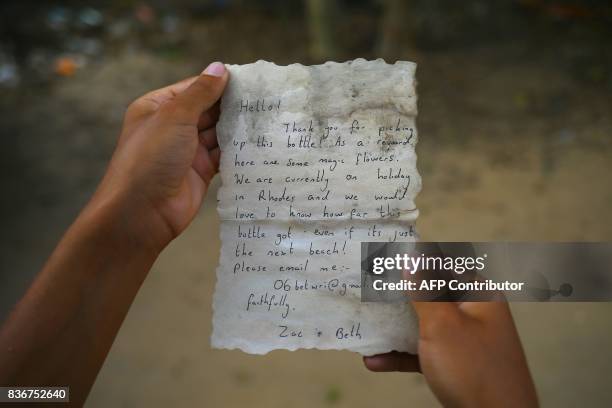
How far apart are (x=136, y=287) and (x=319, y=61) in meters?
3.26

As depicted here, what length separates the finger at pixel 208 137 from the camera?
1332mm

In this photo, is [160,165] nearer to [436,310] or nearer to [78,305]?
[78,305]

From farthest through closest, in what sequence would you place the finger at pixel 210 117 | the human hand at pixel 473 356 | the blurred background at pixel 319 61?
1. the blurred background at pixel 319 61
2. the finger at pixel 210 117
3. the human hand at pixel 473 356

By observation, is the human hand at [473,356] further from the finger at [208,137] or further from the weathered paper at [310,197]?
the finger at [208,137]

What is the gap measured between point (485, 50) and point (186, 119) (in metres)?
3.62

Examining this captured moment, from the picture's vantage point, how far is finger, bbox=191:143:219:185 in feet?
4.38

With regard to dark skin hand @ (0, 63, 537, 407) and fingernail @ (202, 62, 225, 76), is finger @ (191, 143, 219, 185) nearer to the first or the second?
dark skin hand @ (0, 63, 537, 407)

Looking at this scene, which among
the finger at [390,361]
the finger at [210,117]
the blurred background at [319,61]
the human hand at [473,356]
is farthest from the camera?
the blurred background at [319,61]

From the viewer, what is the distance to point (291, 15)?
4988mm

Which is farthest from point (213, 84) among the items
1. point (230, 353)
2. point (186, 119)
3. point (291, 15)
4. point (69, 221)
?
point (291, 15)

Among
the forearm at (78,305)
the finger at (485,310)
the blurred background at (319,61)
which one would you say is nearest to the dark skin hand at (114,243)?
the forearm at (78,305)

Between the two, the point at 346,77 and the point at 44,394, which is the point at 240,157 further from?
the point at 44,394

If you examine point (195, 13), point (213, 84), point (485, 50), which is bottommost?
point (213, 84)

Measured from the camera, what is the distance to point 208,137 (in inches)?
52.6
